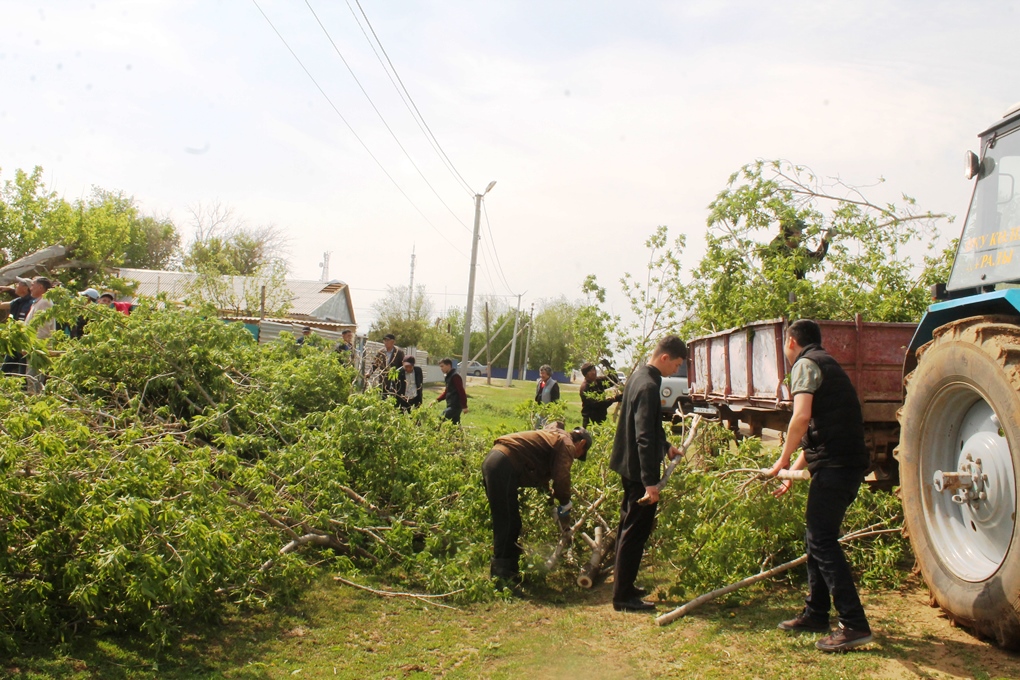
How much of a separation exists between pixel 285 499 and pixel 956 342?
15.8 ft

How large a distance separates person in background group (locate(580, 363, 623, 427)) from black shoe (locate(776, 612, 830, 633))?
25.2ft

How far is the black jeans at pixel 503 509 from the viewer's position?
21.7 ft

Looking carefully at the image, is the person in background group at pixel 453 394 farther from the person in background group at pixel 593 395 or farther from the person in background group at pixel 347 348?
the person in background group at pixel 593 395

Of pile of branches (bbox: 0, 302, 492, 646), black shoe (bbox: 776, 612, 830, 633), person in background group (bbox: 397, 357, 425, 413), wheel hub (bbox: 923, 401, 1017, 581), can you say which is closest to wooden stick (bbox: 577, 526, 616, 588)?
pile of branches (bbox: 0, 302, 492, 646)

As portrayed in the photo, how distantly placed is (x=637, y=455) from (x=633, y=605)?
1051mm

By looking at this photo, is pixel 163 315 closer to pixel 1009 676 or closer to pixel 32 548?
pixel 32 548

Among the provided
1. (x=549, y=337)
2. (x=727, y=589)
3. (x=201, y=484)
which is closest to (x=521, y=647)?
(x=727, y=589)

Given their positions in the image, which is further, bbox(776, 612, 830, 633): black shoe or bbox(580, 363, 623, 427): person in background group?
bbox(580, 363, 623, 427): person in background group

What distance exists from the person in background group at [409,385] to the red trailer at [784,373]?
14.3 feet

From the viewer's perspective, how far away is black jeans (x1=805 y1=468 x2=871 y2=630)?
4.66 m

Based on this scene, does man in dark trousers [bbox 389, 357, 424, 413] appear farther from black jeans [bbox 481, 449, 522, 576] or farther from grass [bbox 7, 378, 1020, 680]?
grass [bbox 7, 378, 1020, 680]

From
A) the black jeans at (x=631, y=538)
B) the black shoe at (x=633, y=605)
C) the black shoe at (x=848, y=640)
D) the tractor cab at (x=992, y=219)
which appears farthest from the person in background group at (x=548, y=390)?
the black shoe at (x=848, y=640)

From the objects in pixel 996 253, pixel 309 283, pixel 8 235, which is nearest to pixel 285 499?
pixel 996 253

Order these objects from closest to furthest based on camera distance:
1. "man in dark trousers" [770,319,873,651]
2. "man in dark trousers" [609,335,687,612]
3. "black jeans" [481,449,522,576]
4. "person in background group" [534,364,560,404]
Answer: "man in dark trousers" [770,319,873,651], "man in dark trousers" [609,335,687,612], "black jeans" [481,449,522,576], "person in background group" [534,364,560,404]
